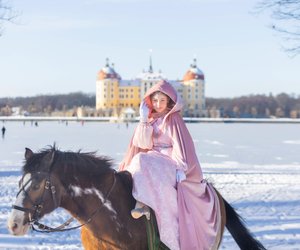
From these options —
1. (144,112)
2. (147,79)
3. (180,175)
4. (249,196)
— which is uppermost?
(147,79)

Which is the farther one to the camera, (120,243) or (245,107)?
(245,107)

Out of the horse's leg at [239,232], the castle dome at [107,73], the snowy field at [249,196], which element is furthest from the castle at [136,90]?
the horse's leg at [239,232]

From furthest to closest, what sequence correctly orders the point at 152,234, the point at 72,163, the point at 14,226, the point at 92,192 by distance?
the point at 152,234
the point at 92,192
the point at 72,163
the point at 14,226

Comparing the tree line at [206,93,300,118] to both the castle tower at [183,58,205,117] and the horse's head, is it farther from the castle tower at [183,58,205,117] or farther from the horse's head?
the horse's head

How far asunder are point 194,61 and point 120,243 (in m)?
114

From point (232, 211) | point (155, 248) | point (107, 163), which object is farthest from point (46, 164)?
point (232, 211)

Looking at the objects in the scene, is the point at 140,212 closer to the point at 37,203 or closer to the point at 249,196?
the point at 37,203

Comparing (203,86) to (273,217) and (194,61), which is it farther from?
(273,217)

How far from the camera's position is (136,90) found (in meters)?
107

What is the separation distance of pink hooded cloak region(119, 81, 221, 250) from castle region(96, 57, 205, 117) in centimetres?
10209

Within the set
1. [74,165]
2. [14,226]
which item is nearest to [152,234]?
[74,165]

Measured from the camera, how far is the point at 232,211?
445 cm

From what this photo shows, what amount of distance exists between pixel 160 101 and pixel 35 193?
1247 mm

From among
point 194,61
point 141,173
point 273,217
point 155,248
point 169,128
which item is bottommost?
point 273,217
